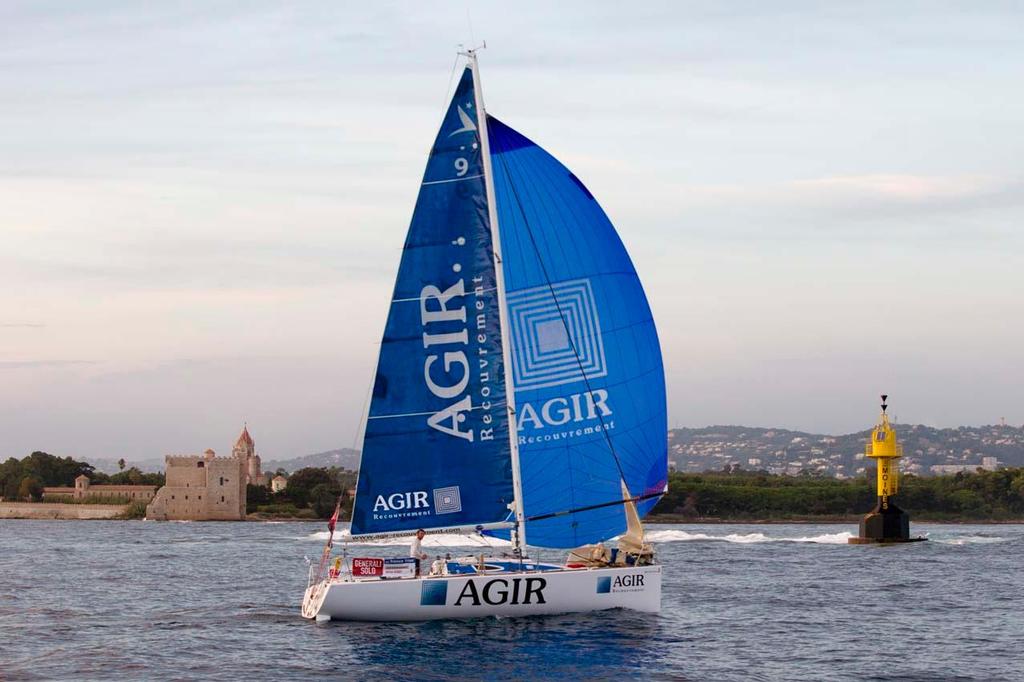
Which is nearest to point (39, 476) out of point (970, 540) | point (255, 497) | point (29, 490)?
point (29, 490)

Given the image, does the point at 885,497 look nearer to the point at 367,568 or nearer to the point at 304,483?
the point at 367,568

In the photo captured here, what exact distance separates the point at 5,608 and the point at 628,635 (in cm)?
1606

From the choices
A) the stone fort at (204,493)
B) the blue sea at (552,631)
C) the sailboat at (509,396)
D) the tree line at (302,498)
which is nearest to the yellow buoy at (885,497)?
the blue sea at (552,631)

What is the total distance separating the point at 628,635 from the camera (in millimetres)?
26922

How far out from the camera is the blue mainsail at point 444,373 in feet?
91.8

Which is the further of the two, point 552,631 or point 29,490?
point 29,490

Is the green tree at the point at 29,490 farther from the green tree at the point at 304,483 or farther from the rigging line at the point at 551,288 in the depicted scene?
the rigging line at the point at 551,288

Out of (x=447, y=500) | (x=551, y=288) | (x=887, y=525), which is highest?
(x=551, y=288)

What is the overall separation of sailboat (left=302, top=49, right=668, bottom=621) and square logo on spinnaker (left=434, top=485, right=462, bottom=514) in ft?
0.09

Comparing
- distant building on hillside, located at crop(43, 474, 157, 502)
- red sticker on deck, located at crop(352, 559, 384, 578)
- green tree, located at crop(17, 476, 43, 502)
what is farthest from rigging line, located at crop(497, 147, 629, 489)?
green tree, located at crop(17, 476, 43, 502)

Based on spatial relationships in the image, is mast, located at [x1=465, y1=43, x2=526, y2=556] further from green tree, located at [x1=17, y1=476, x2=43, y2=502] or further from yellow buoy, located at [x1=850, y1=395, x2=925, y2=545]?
green tree, located at [x1=17, y1=476, x2=43, y2=502]

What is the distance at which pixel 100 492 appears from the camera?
457 feet

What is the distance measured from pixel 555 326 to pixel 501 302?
131 cm

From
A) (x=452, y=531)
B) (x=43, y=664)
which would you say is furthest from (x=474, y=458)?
(x=43, y=664)
